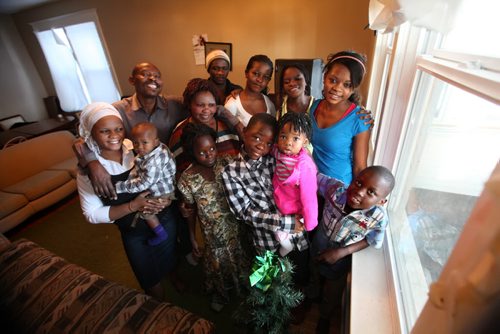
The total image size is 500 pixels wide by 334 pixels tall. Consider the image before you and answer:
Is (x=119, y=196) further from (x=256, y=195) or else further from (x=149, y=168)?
(x=256, y=195)

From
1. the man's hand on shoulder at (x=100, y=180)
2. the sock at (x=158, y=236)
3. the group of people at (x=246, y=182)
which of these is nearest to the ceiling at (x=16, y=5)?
the group of people at (x=246, y=182)

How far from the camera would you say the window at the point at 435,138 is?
1.98 feet

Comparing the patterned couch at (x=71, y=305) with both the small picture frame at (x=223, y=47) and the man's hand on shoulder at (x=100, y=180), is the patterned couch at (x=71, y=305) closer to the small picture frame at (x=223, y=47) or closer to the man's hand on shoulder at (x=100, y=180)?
the man's hand on shoulder at (x=100, y=180)

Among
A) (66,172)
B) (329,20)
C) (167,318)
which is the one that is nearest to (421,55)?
(167,318)

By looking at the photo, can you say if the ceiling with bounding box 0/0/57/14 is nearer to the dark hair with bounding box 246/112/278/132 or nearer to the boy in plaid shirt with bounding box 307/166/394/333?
the dark hair with bounding box 246/112/278/132

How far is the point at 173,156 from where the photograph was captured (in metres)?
1.29

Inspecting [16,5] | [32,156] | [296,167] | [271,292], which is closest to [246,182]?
[296,167]

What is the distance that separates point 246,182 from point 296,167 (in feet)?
0.78

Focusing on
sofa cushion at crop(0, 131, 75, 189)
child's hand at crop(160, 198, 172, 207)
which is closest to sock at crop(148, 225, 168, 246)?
child's hand at crop(160, 198, 172, 207)

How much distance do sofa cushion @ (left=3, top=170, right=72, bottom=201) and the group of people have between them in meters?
2.11

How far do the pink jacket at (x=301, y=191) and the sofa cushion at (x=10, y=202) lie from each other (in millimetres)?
2843

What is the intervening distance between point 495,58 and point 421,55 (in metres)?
0.44

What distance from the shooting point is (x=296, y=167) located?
95 cm

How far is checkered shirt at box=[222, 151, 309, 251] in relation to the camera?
1044 millimetres
